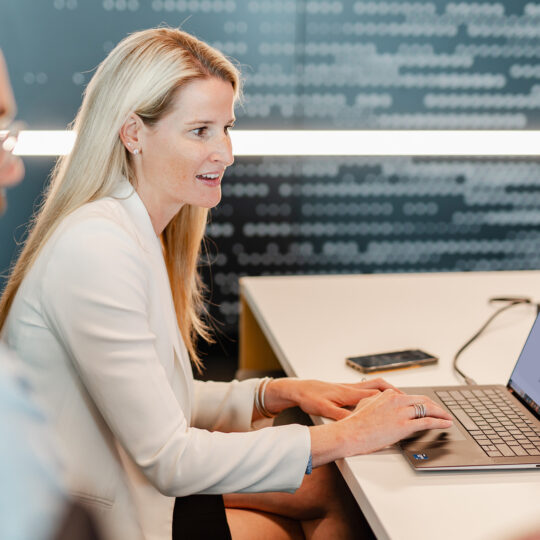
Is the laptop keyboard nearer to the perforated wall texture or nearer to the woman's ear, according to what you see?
the woman's ear

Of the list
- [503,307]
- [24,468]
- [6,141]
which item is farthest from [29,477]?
[503,307]

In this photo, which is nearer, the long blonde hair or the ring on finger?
the ring on finger

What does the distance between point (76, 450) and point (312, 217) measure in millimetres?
2458

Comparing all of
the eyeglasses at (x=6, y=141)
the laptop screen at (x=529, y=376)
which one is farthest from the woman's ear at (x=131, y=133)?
the laptop screen at (x=529, y=376)

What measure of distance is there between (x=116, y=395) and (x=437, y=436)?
1.53 feet

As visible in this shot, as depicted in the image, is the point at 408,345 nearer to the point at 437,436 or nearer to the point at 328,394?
the point at 328,394

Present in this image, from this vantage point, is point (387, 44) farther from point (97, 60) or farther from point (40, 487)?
point (40, 487)

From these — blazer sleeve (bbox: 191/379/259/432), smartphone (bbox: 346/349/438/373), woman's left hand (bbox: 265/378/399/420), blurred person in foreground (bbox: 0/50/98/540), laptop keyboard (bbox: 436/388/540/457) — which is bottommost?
blazer sleeve (bbox: 191/379/259/432)

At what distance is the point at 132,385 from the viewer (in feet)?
3.05

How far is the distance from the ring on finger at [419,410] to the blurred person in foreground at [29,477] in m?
0.67

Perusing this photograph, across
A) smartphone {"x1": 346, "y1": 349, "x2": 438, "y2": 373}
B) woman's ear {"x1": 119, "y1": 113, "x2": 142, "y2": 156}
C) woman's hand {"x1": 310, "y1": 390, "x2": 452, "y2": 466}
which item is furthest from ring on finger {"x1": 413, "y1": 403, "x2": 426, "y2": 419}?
woman's ear {"x1": 119, "y1": 113, "x2": 142, "y2": 156}

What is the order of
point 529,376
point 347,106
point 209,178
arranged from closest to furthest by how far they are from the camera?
point 529,376 → point 209,178 → point 347,106

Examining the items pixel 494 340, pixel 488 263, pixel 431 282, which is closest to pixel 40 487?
pixel 494 340

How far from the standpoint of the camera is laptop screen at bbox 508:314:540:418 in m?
1.04
